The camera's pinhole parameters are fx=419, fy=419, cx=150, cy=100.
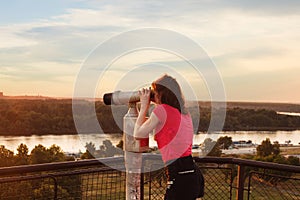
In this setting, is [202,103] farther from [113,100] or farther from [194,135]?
[113,100]

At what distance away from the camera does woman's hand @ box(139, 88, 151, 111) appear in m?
→ 2.47

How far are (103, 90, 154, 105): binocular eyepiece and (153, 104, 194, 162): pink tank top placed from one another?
158 mm

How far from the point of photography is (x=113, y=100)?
261 centimetres

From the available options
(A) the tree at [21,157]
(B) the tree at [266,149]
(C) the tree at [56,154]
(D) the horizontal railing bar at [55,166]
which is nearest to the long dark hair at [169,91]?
(D) the horizontal railing bar at [55,166]

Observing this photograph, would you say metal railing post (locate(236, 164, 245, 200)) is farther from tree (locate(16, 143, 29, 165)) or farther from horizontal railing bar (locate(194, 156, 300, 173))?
tree (locate(16, 143, 29, 165))

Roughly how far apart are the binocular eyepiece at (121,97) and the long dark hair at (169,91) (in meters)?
0.06

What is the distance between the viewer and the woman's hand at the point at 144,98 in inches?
97.3

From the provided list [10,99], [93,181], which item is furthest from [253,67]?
[93,181]

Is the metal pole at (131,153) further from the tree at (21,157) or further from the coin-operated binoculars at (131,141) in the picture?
the tree at (21,157)

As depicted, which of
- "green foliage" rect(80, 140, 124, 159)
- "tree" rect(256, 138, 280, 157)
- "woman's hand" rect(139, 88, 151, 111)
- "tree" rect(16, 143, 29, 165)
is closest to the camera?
"woman's hand" rect(139, 88, 151, 111)

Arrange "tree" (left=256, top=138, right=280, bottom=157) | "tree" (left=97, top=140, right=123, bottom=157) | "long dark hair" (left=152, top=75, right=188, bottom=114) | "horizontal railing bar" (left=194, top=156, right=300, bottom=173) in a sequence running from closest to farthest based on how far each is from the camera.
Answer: "long dark hair" (left=152, top=75, right=188, bottom=114)
"tree" (left=97, top=140, right=123, bottom=157)
"horizontal railing bar" (left=194, top=156, right=300, bottom=173)
"tree" (left=256, top=138, right=280, bottom=157)

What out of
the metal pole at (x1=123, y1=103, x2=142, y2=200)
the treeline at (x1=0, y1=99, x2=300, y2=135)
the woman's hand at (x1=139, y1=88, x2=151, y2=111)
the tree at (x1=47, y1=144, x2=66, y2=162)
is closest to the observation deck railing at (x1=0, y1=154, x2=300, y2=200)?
the treeline at (x1=0, y1=99, x2=300, y2=135)

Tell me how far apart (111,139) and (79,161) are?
1.79 feet

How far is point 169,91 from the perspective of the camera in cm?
263
